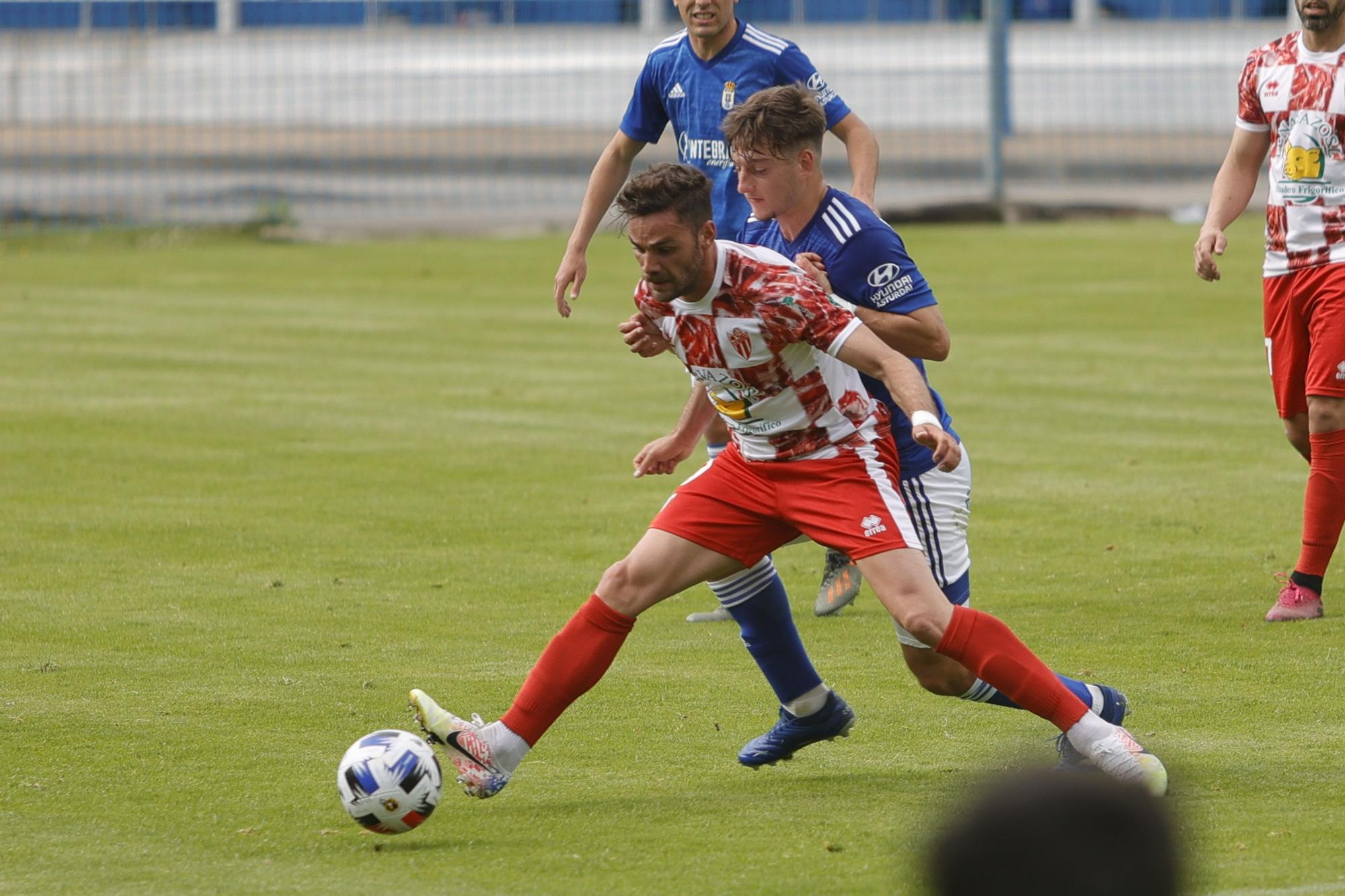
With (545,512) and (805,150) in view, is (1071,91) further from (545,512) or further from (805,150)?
(805,150)

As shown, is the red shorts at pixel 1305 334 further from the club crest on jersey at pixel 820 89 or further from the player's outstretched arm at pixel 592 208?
the player's outstretched arm at pixel 592 208

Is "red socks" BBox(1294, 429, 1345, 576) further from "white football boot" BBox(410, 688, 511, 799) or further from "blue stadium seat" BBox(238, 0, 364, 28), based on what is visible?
"blue stadium seat" BBox(238, 0, 364, 28)

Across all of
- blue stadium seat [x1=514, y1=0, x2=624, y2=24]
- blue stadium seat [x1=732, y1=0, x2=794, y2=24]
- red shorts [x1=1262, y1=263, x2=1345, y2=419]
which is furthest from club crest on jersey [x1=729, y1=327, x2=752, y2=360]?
blue stadium seat [x1=732, y1=0, x2=794, y2=24]

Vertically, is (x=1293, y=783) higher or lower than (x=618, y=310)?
higher

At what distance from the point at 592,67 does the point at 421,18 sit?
3.30 meters

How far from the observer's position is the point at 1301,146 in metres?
7.39

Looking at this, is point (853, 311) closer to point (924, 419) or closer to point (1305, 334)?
point (924, 419)

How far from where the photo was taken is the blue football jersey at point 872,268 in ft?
18.0

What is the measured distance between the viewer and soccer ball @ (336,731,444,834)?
4844mm

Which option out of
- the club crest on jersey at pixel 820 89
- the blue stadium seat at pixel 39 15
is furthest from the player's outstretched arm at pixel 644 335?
the blue stadium seat at pixel 39 15

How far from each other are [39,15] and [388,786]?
34.9 metres

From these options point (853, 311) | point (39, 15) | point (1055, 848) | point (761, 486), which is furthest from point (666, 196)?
point (39, 15)

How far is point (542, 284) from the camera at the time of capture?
1878 centimetres

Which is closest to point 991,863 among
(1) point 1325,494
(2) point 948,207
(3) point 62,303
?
(1) point 1325,494
